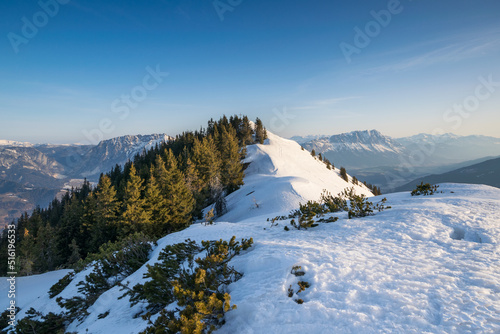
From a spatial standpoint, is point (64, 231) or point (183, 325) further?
point (64, 231)

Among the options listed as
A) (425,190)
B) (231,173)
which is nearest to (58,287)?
(425,190)

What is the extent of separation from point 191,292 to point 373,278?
3.66m

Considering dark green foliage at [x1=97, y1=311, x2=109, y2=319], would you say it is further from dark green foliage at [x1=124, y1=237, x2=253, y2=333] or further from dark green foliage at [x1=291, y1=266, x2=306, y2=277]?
dark green foliage at [x1=291, y1=266, x2=306, y2=277]

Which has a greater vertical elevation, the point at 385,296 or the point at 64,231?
the point at 385,296

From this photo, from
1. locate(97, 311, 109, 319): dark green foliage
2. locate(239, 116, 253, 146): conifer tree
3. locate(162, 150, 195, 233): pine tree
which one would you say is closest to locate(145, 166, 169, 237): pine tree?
locate(162, 150, 195, 233): pine tree

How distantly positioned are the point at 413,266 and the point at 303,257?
241 centimetres

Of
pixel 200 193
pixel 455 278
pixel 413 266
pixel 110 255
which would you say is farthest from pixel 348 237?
pixel 200 193

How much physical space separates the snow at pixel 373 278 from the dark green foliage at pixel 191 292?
29 centimetres

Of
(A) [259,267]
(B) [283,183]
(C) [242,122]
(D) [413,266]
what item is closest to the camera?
(D) [413,266]

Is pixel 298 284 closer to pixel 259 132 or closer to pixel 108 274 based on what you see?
pixel 108 274

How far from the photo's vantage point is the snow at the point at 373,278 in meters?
3.46

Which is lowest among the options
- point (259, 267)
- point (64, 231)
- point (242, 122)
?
point (64, 231)

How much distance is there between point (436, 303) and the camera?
367 centimetres

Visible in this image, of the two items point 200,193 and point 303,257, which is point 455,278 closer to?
point 303,257
